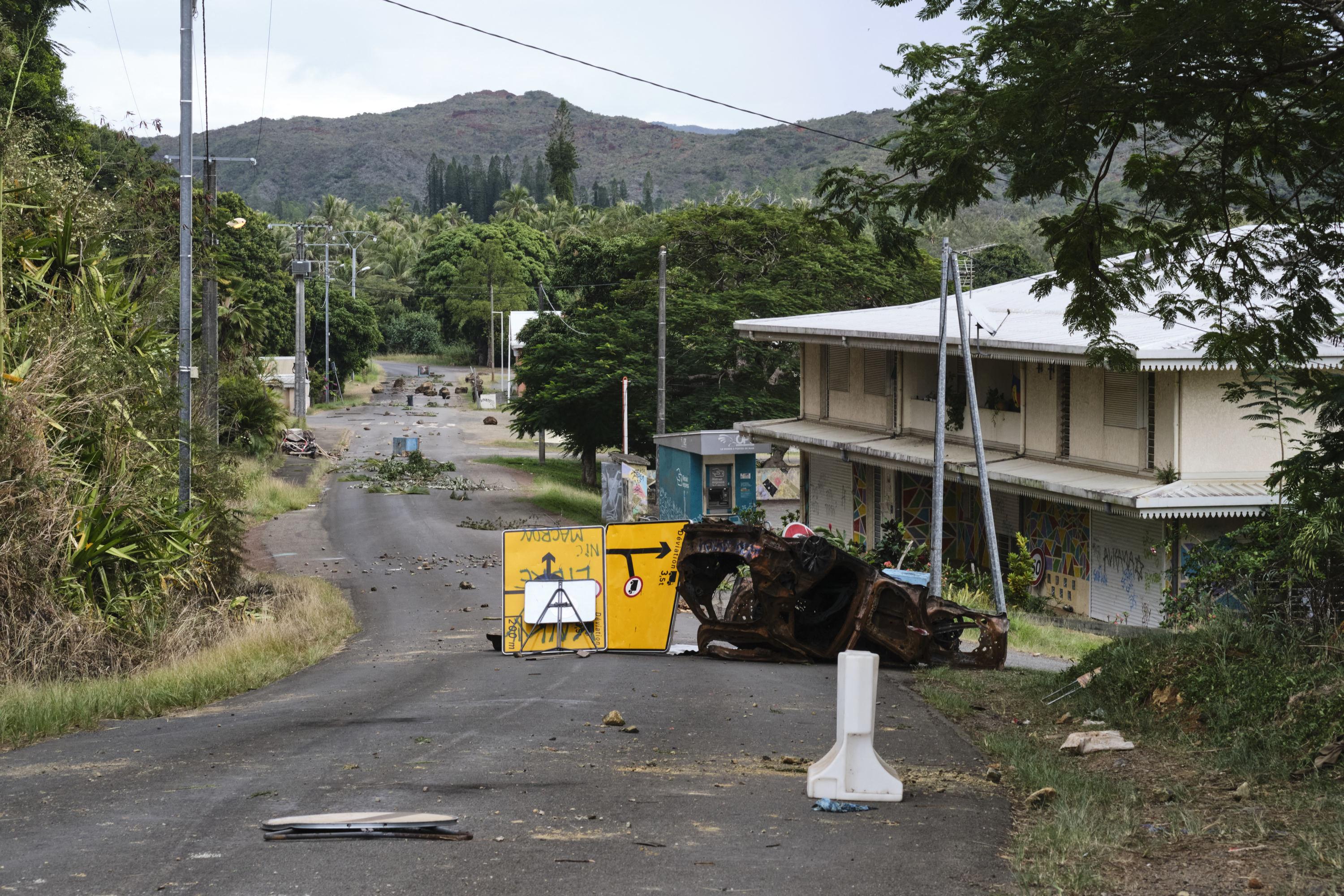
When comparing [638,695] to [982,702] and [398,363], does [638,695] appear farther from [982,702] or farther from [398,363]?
[398,363]

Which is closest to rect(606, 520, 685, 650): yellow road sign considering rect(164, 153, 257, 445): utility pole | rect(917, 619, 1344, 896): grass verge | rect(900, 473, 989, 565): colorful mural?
rect(917, 619, 1344, 896): grass verge

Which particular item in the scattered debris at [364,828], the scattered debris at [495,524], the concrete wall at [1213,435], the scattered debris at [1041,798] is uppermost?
the concrete wall at [1213,435]

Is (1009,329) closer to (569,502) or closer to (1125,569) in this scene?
(1125,569)

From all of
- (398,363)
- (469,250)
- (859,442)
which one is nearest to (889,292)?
(859,442)

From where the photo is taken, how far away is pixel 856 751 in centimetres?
757

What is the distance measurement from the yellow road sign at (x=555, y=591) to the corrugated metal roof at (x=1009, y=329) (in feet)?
27.9

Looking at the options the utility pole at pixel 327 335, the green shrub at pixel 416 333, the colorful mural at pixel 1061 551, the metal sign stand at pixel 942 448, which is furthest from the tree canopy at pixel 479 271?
the metal sign stand at pixel 942 448

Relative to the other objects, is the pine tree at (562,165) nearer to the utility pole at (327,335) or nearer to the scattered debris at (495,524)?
the utility pole at (327,335)

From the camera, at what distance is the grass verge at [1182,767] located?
620 centimetres

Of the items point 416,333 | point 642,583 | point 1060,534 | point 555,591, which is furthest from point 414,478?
point 416,333

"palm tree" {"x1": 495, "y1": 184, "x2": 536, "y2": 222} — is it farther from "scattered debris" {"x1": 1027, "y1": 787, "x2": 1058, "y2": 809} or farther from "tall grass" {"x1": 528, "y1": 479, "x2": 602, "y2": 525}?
"scattered debris" {"x1": 1027, "y1": 787, "x2": 1058, "y2": 809}

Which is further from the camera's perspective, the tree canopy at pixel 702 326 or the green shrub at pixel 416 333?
the green shrub at pixel 416 333

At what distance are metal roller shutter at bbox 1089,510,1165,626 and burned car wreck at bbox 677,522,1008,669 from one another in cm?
989

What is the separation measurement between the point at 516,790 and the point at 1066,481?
18.9 m
